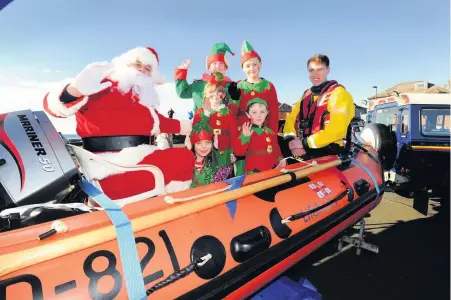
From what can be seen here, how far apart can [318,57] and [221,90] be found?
3.86 feet

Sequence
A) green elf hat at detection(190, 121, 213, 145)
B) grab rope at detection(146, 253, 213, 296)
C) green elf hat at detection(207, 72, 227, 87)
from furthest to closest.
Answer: green elf hat at detection(207, 72, 227, 87) < green elf hat at detection(190, 121, 213, 145) < grab rope at detection(146, 253, 213, 296)

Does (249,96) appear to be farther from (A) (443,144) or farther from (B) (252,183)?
(A) (443,144)

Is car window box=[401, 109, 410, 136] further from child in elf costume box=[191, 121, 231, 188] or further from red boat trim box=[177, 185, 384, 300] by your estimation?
child in elf costume box=[191, 121, 231, 188]

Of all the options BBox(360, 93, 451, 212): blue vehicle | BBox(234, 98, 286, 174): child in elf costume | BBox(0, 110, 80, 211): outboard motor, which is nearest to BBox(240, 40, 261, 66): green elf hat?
BBox(234, 98, 286, 174): child in elf costume

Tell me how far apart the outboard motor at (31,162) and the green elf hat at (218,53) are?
2.05 metres

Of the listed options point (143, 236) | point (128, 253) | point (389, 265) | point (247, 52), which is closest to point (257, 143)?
point (247, 52)

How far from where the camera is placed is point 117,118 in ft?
5.10

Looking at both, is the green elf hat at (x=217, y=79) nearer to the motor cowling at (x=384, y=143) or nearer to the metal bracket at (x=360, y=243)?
the metal bracket at (x=360, y=243)

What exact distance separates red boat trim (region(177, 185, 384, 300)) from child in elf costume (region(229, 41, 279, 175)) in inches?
42.4

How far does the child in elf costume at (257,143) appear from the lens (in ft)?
8.37

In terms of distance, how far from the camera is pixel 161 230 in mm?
1357

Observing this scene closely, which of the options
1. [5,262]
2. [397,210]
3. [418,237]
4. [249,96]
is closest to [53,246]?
[5,262]

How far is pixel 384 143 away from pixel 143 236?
199 inches

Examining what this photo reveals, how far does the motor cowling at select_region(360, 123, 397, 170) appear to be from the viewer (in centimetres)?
506
